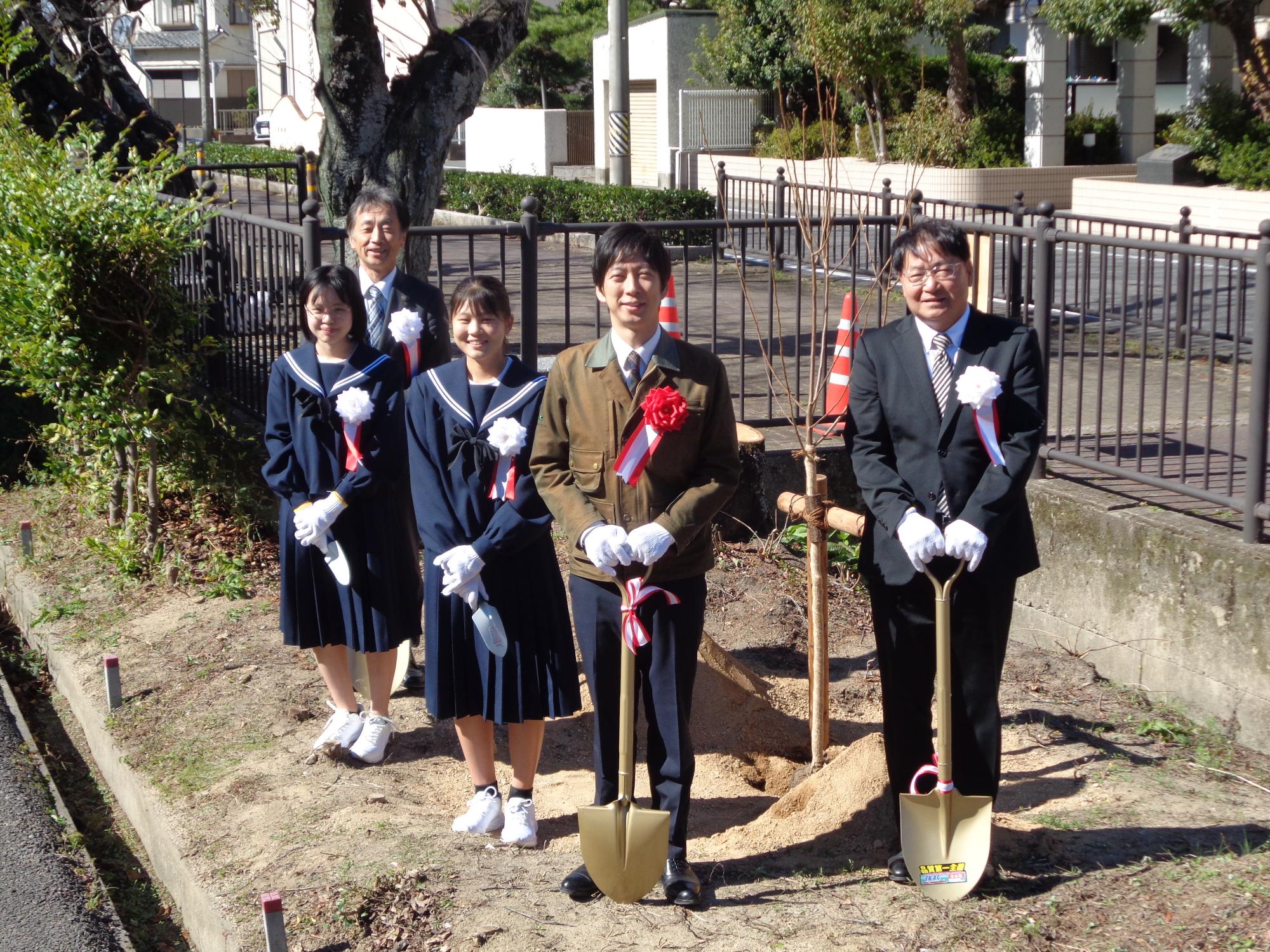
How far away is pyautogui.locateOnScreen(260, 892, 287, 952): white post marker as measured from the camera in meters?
3.59

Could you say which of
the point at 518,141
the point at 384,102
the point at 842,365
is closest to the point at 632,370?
the point at 842,365

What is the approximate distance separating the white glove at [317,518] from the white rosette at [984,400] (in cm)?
205

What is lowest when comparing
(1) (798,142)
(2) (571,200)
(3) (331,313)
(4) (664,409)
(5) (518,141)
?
(4) (664,409)

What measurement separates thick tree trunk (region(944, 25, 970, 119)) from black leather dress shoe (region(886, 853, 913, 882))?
71.2 feet

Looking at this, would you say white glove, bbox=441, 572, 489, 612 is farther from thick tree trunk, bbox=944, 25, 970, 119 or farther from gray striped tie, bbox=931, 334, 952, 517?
thick tree trunk, bbox=944, 25, 970, 119

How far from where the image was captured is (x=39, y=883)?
14.9 ft

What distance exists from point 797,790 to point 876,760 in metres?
0.27

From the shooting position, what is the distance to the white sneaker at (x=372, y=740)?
189 inches

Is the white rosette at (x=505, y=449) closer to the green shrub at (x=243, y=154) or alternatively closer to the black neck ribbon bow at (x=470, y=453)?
the black neck ribbon bow at (x=470, y=453)

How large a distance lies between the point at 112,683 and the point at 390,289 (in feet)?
6.60

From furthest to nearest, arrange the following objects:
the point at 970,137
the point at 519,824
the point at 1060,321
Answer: the point at 970,137, the point at 1060,321, the point at 519,824

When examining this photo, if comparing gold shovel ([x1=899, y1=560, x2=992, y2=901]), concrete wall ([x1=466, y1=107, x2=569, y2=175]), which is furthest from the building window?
gold shovel ([x1=899, y1=560, x2=992, y2=901])

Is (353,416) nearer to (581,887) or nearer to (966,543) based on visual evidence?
(581,887)

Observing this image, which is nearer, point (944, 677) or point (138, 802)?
point (944, 677)
